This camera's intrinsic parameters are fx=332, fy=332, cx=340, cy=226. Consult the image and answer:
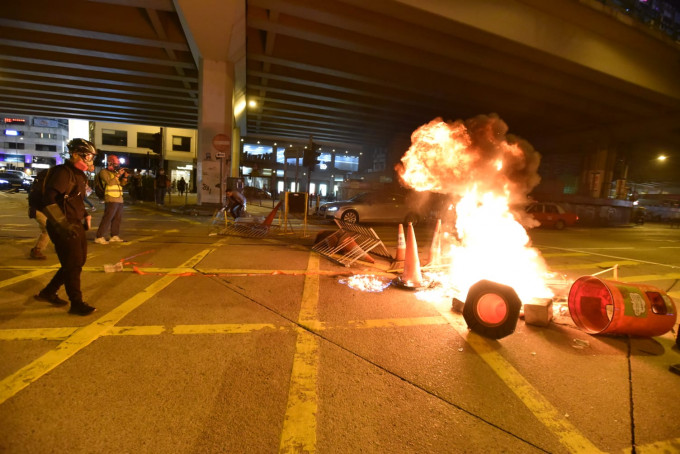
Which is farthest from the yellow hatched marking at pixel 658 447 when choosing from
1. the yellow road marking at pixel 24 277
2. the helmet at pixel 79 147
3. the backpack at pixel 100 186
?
the backpack at pixel 100 186

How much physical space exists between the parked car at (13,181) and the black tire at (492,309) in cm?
3513

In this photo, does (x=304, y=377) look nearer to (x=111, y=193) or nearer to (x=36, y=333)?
(x=36, y=333)

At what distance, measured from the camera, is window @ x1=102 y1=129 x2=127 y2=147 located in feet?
138

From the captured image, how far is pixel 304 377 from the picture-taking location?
2.86 metres

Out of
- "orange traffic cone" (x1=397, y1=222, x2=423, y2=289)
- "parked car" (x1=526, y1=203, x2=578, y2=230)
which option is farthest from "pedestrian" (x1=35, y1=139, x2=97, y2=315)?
"parked car" (x1=526, y1=203, x2=578, y2=230)

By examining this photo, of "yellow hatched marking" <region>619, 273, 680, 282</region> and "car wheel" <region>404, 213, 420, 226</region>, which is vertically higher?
"car wheel" <region>404, 213, 420, 226</region>

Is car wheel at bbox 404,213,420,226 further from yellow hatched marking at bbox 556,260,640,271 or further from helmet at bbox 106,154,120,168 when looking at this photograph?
helmet at bbox 106,154,120,168

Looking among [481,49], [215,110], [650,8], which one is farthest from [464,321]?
[650,8]

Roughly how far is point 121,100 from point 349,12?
2330cm

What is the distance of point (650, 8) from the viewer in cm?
1428

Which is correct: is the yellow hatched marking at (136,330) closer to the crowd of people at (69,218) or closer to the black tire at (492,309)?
the crowd of people at (69,218)

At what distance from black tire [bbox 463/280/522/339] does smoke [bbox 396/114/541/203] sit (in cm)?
378

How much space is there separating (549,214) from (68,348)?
21470 millimetres

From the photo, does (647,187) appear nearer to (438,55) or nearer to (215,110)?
(438,55)
